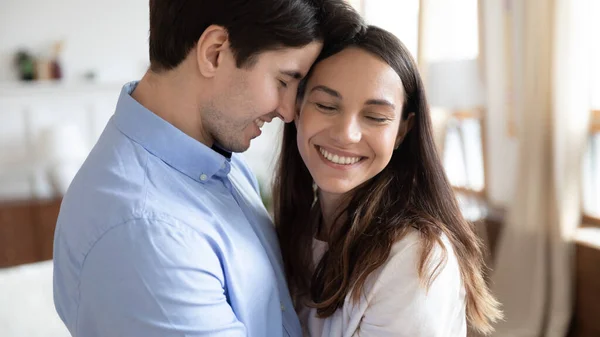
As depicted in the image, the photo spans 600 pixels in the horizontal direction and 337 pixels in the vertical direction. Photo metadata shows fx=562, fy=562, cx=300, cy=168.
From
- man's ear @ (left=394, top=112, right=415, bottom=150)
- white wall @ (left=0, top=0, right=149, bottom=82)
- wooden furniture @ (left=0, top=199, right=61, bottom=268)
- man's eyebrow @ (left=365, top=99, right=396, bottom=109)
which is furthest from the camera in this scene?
white wall @ (left=0, top=0, right=149, bottom=82)

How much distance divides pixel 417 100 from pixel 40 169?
9.73 ft

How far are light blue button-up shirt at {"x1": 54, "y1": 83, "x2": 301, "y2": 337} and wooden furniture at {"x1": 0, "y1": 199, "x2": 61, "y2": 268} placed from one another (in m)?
2.41

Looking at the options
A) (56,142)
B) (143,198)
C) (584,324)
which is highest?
(143,198)

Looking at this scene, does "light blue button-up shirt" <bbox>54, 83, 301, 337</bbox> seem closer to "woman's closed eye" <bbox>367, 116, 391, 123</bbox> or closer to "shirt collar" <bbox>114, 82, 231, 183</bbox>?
"shirt collar" <bbox>114, 82, 231, 183</bbox>

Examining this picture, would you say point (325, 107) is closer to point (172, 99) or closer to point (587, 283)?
point (172, 99)

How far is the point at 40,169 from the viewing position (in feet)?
11.5

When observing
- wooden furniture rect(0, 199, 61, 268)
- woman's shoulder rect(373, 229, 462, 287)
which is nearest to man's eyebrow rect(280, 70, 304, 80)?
woman's shoulder rect(373, 229, 462, 287)

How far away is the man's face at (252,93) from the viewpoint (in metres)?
1.08

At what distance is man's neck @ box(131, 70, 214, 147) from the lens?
1.08 metres

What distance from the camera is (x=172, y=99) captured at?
1077mm

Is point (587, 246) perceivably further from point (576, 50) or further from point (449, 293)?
point (449, 293)

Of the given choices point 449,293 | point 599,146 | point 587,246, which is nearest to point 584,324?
point 587,246

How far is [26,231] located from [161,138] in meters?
2.60

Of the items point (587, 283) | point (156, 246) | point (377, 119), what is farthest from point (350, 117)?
point (587, 283)
